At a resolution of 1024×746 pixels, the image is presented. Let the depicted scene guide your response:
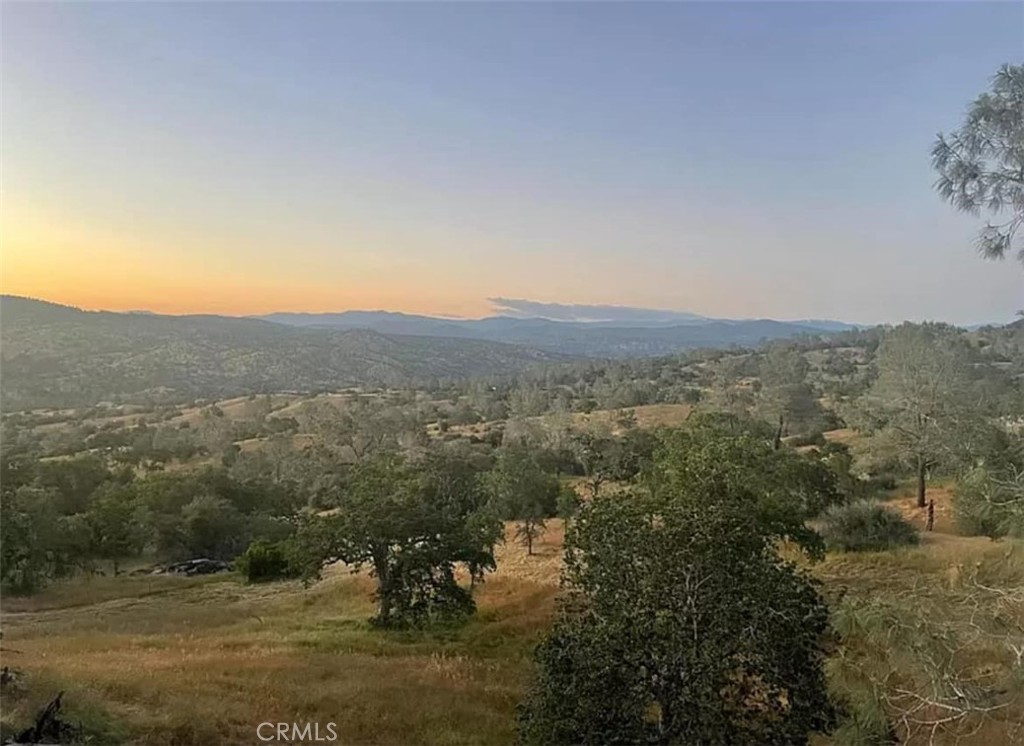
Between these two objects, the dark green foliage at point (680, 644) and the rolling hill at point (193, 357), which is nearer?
the dark green foliage at point (680, 644)

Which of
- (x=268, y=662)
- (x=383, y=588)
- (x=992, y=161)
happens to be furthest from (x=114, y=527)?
(x=992, y=161)

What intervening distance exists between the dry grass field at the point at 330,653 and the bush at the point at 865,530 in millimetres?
484

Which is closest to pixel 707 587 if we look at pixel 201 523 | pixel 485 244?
pixel 485 244

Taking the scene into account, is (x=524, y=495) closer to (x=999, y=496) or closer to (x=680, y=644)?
(x=680, y=644)

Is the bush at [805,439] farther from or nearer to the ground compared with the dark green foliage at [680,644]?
nearer to the ground

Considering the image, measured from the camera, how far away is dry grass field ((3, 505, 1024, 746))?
4148mm

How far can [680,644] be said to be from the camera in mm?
3945

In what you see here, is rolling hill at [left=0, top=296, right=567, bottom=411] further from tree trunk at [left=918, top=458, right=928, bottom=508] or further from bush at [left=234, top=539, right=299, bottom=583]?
tree trunk at [left=918, top=458, right=928, bottom=508]

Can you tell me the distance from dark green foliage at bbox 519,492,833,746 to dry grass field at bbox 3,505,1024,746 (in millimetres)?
405

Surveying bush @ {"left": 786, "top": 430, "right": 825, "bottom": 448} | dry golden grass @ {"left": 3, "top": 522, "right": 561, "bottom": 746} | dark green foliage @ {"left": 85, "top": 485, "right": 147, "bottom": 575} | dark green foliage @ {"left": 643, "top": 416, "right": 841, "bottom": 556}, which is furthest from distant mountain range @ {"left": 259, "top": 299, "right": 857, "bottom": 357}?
dry golden grass @ {"left": 3, "top": 522, "right": 561, "bottom": 746}

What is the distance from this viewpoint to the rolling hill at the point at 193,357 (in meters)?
12.1

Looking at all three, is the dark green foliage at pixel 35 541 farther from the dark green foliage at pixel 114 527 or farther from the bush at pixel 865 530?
the bush at pixel 865 530

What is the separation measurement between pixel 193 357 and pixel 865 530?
27.1 m

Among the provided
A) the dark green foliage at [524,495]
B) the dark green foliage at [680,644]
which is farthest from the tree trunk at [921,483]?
the dark green foliage at [680,644]
